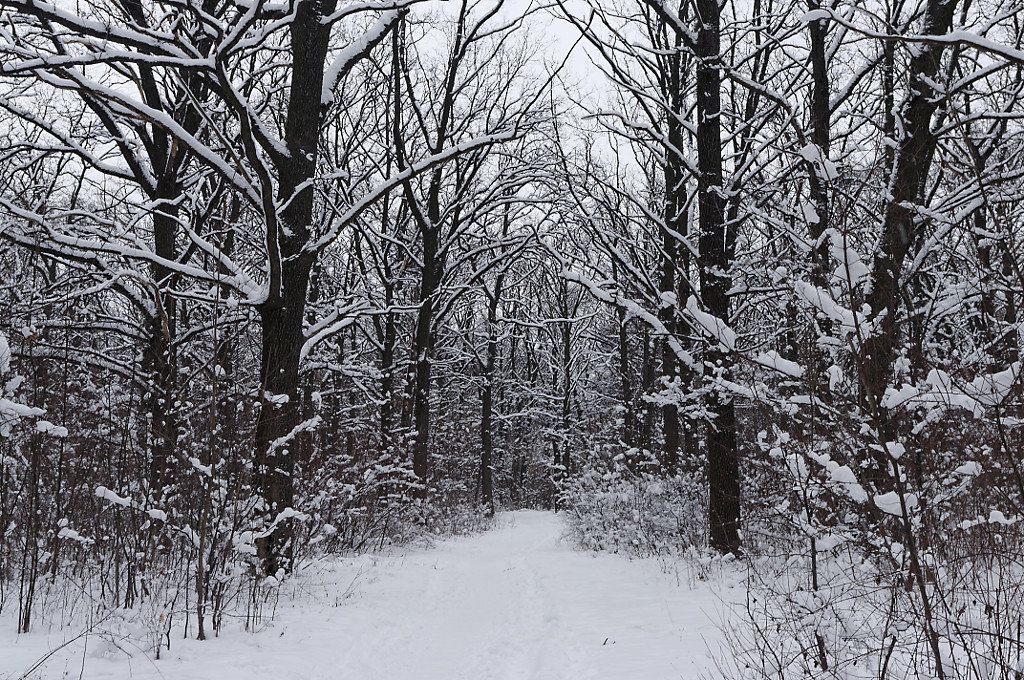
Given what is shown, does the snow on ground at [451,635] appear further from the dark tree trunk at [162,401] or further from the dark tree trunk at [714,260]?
the dark tree trunk at [162,401]

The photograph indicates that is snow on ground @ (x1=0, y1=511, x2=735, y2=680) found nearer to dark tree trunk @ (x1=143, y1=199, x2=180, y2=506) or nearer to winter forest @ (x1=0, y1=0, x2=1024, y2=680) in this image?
winter forest @ (x1=0, y1=0, x2=1024, y2=680)

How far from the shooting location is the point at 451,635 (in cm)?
620

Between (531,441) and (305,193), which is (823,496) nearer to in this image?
(305,193)

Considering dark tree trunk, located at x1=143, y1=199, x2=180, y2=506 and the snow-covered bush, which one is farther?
the snow-covered bush

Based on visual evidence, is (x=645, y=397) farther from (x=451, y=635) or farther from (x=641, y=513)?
(x=451, y=635)

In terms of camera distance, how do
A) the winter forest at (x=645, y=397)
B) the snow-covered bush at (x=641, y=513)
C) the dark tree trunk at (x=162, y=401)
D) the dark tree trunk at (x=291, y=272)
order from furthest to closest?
the snow-covered bush at (x=641, y=513) < the dark tree trunk at (x=291, y=272) < the dark tree trunk at (x=162, y=401) < the winter forest at (x=645, y=397)

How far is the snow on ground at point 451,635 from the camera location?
13.9ft

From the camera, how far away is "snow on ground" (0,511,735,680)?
13.9 ft

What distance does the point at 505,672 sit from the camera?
16.0ft

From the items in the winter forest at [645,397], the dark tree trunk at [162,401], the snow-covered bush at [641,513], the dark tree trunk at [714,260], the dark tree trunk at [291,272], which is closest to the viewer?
the winter forest at [645,397]

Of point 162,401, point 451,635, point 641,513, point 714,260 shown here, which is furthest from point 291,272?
point 641,513

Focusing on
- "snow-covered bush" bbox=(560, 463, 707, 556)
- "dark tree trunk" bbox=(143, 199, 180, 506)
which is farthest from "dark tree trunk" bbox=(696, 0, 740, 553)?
"dark tree trunk" bbox=(143, 199, 180, 506)

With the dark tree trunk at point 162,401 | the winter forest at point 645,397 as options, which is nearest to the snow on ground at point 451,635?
the winter forest at point 645,397

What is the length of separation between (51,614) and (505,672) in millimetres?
3439
